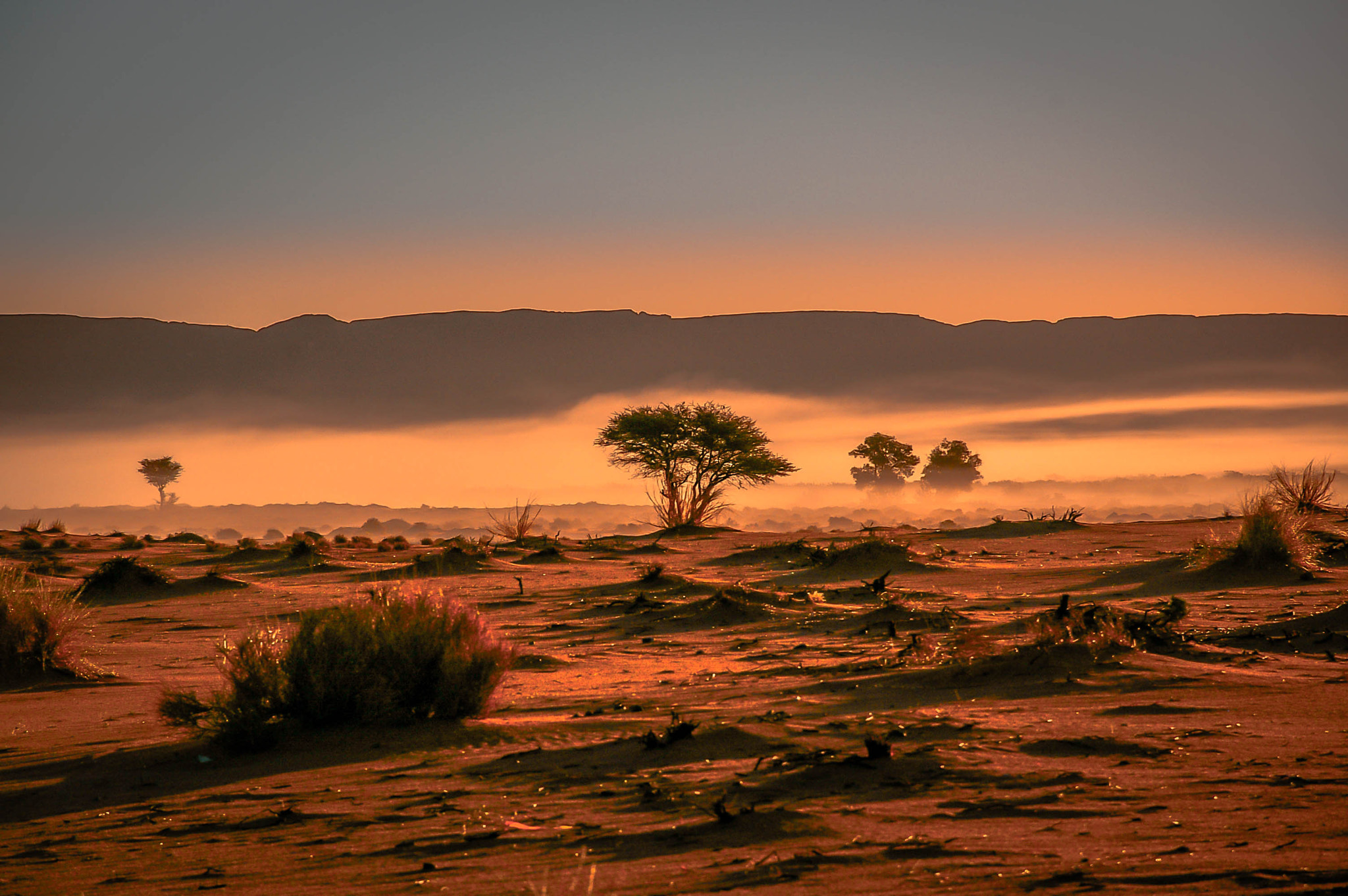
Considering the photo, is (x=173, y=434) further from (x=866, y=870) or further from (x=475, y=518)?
(x=866, y=870)

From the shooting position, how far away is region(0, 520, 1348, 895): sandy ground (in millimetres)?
4332

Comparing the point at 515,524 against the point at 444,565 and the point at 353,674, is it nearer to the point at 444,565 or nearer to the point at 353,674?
the point at 444,565

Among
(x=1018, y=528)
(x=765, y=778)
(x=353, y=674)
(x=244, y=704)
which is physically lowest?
(x=1018, y=528)

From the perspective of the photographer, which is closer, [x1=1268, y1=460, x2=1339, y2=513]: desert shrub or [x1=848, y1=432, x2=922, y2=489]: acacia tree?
[x1=1268, y1=460, x2=1339, y2=513]: desert shrub

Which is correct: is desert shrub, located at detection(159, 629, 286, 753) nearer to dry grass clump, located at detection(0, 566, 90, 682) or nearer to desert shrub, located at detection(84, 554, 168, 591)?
dry grass clump, located at detection(0, 566, 90, 682)

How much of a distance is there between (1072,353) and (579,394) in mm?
57388

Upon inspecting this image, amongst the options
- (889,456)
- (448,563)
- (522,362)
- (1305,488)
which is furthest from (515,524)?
(522,362)

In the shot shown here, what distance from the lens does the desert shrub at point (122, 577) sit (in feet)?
69.9

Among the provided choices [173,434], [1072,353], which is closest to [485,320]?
[173,434]

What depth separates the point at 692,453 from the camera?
44.8 metres

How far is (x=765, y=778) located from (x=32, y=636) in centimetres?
927

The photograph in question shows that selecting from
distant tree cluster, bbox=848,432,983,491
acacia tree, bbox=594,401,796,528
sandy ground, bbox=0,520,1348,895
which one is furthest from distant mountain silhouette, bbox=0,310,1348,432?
sandy ground, bbox=0,520,1348,895

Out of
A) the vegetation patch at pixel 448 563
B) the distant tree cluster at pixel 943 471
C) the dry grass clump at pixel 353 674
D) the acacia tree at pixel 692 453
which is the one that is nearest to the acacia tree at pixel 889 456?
the distant tree cluster at pixel 943 471

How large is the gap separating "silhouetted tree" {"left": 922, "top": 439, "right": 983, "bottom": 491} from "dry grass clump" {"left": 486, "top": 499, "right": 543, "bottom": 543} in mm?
48876
